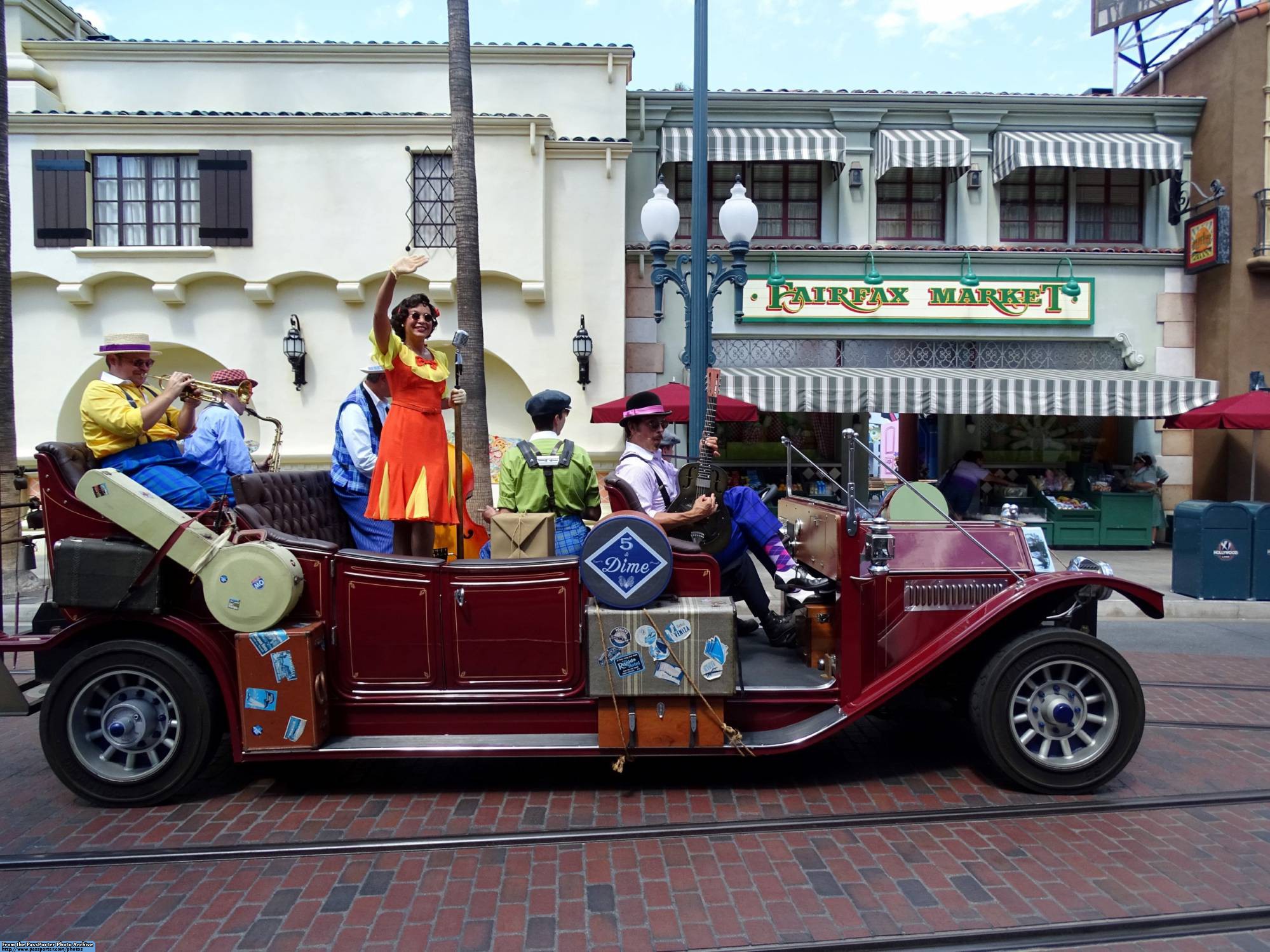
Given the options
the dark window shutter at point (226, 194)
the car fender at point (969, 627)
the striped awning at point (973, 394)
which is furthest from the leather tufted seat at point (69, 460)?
the dark window shutter at point (226, 194)

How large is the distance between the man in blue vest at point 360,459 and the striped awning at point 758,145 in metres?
8.66

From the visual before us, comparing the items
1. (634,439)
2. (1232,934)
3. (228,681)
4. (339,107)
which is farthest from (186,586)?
(339,107)

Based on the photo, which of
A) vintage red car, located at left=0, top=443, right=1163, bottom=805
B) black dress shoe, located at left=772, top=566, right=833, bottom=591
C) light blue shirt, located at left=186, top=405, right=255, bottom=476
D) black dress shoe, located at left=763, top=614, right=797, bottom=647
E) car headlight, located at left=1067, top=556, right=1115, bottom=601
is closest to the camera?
vintage red car, located at left=0, top=443, right=1163, bottom=805

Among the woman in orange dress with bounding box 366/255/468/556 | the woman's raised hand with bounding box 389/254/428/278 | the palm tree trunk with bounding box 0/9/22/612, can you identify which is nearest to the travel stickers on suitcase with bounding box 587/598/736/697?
the woman in orange dress with bounding box 366/255/468/556

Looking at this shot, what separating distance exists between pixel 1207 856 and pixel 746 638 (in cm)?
231

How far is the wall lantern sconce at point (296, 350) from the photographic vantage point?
38.3ft

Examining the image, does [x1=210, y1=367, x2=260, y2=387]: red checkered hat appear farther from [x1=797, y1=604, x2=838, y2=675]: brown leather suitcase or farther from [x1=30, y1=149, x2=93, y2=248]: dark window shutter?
[x1=30, y1=149, x2=93, y2=248]: dark window shutter

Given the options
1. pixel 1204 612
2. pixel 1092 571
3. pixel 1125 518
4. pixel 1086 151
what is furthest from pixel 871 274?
pixel 1092 571

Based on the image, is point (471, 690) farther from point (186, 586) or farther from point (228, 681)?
point (186, 586)

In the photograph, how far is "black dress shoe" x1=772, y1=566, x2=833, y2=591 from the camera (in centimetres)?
414

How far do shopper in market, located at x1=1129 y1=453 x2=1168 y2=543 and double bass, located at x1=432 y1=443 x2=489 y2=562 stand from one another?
10.8m

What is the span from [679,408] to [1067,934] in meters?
7.76

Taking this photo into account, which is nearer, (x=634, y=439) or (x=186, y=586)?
(x=186, y=586)

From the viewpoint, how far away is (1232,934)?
2682 millimetres
